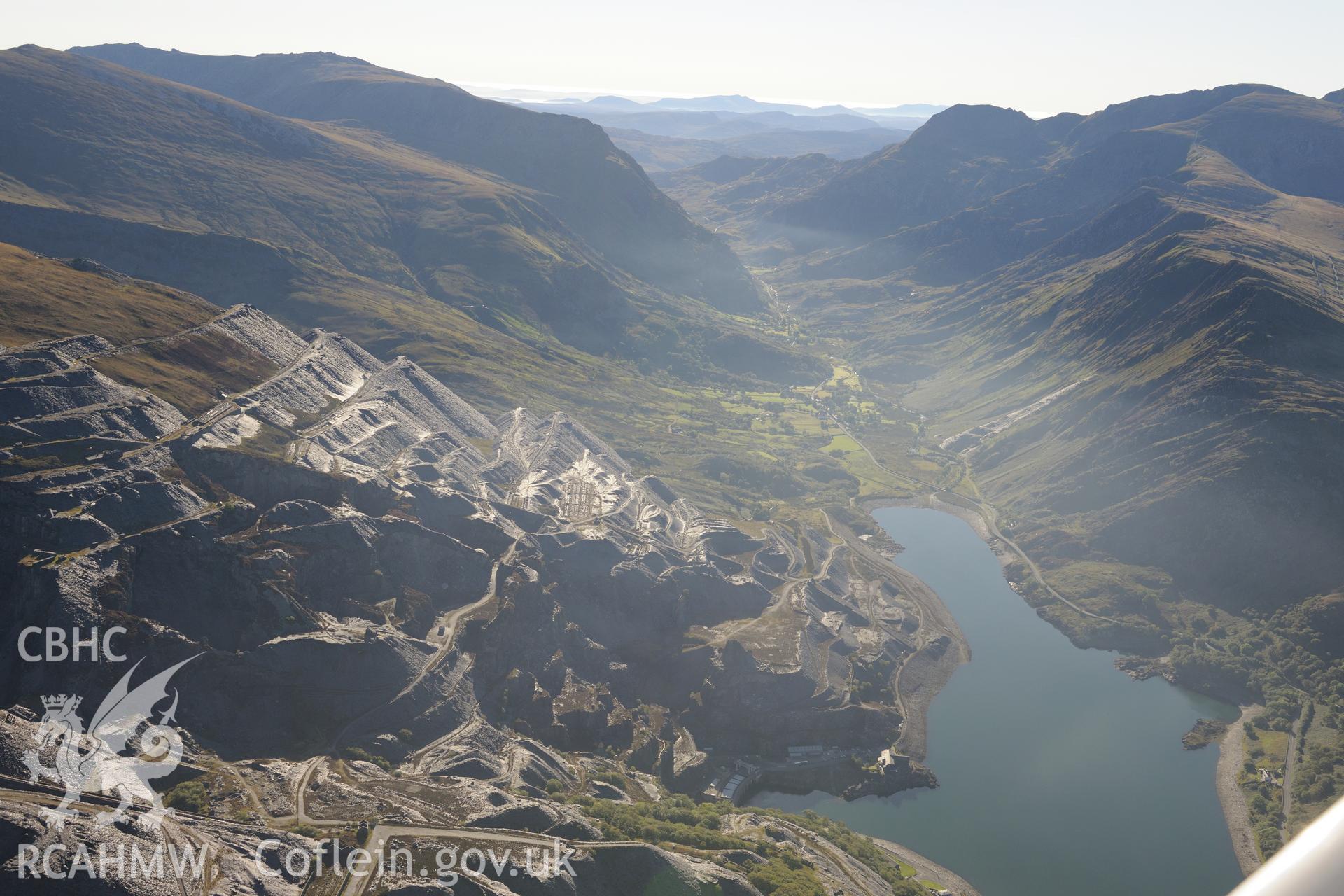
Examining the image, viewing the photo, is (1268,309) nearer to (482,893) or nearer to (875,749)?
(875,749)

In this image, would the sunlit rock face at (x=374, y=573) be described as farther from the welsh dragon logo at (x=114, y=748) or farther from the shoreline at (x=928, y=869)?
the shoreline at (x=928, y=869)

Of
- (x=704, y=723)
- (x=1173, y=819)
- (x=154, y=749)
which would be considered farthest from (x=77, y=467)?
(x=1173, y=819)

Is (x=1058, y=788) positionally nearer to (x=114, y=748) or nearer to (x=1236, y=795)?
(x=1236, y=795)

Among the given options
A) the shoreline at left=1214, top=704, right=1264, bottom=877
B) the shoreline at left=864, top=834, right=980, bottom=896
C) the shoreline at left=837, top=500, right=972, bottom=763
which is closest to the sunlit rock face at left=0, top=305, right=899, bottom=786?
the shoreline at left=837, top=500, right=972, bottom=763

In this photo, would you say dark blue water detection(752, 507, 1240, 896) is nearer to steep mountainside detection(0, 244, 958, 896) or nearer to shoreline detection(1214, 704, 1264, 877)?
A: shoreline detection(1214, 704, 1264, 877)

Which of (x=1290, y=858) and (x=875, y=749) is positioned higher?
(x=1290, y=858)

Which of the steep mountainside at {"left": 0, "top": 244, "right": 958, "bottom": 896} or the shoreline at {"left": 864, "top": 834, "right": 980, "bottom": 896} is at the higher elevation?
the steep mountainside at {"left": 0, "top": 244, "right": 958, "bottom": 896}

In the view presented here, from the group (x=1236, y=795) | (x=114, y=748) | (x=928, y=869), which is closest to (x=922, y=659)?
(x=1236, y=795)
